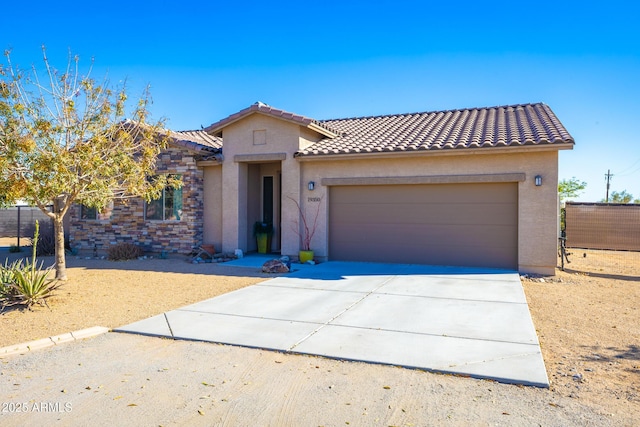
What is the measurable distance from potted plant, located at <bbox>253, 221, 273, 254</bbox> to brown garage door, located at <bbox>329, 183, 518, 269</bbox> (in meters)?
2.76

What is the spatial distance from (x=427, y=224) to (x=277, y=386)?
351 inches

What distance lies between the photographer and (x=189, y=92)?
15992 millimetres

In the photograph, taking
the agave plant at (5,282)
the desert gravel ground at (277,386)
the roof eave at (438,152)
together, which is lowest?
the desert gravel ground at (277,386)

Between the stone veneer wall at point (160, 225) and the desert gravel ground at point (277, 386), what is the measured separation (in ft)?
25.4

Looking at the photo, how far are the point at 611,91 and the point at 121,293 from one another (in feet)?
61.3

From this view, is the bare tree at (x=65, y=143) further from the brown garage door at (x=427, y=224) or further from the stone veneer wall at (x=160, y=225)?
the brown garage door at (x=427, y=224)

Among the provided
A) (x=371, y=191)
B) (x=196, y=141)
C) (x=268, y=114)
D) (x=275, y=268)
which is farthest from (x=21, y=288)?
(x=196, y=141)

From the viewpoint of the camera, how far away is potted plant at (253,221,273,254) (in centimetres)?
1532

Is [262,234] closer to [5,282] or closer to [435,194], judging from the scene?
[435,194]

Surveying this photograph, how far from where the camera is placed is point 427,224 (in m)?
12.5

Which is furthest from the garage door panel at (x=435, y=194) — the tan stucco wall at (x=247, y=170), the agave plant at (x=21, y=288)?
the agave plant at (x=21, y=288)

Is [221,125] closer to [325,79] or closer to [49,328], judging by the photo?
[325,79]

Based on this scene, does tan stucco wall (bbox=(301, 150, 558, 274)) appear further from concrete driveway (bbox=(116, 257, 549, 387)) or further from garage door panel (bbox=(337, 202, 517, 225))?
concrete driveway (bbox=(116, 257, 549, 387))

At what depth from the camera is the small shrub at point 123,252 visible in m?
14.6
